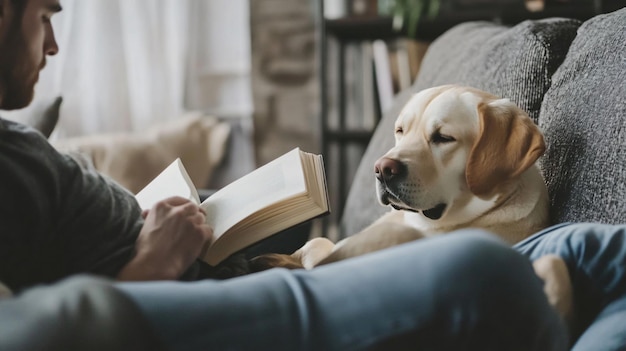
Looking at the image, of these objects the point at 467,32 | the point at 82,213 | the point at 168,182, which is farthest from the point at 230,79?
the point at 82,213

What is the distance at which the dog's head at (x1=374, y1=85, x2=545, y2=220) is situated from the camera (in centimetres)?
107

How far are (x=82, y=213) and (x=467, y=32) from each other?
126 cm

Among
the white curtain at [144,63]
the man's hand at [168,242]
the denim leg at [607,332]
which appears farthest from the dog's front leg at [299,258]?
the white curtain at [144,63]

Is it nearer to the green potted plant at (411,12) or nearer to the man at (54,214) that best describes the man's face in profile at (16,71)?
the man at (54,214)

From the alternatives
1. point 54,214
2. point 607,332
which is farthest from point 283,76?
point 607,332

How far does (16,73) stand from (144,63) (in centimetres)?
195

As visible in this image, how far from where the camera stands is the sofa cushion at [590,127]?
38.4 inches

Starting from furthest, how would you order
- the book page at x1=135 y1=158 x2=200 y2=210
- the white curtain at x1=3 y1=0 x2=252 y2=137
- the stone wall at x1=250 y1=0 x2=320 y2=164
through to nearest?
1. the stone wall at x1=250 y1=0 x2=320 y2=164
2. the white curtain at x1=3 y1=0 x2=252 y2=137
3. the book page at x1=135 y1=158 x2=200 y2=210

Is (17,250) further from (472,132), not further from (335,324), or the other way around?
(472,132)

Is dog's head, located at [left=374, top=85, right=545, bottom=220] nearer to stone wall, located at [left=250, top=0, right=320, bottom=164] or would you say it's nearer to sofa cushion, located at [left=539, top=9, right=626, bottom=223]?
sofa cushion, located at [left=539, top=9, right=626, bottom=223]

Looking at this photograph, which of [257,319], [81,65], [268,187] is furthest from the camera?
[81,65]

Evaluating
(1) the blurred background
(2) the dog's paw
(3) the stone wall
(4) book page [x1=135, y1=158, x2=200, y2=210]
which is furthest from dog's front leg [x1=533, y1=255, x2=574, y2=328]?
(3) the stone wall

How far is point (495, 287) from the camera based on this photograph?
0.57 metres

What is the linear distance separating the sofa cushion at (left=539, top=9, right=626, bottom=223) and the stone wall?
6.20ft
